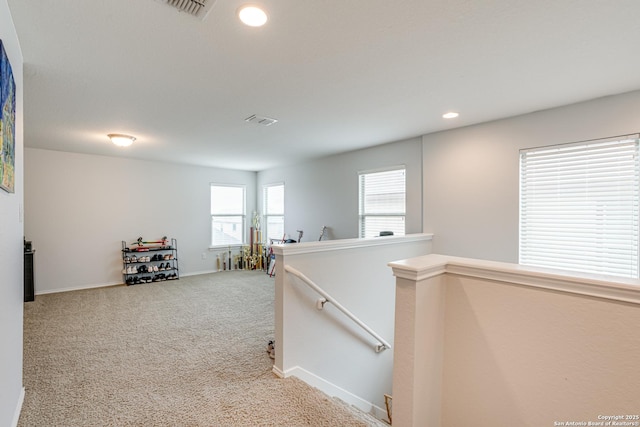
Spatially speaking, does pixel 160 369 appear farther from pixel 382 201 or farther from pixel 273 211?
pixel 273 211

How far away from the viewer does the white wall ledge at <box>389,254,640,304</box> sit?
3.79ft

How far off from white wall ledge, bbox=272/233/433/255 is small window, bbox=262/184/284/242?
397 centimetres

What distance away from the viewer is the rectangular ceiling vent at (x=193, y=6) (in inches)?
59.7

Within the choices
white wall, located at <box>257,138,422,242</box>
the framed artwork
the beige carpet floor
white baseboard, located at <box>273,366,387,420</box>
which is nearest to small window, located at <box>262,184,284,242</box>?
white wall, located at <box>257,138,422,242</box>

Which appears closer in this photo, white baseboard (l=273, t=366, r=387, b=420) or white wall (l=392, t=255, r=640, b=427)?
white wall (l=392, t=255, r=640, b=427)

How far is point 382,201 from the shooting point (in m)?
4.77

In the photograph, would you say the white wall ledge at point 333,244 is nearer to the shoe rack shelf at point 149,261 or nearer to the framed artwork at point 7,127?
the framed artwork at point 7,127

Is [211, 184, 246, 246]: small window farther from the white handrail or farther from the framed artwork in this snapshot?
the framed artwork

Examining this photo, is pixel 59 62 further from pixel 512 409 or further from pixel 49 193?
pixel 49 193

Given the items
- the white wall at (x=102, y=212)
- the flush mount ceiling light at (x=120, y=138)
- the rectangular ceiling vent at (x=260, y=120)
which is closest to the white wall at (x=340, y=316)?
the rectangular ceiling vent at (x=260, y=120)

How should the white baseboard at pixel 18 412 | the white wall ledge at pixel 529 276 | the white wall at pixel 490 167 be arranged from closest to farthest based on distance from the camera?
1. the white wall ledge at pixel 529 276
2. the white baseboard at pixel 18 412
3. the white wall at pixel 490 167

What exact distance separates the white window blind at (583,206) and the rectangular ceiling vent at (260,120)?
2.96 m

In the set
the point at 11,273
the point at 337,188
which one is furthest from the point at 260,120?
the point at 11,273

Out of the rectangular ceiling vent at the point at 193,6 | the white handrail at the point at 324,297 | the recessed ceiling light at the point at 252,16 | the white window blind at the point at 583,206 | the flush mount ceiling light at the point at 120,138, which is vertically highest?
the recessed ceiling light at the point at 252,16
